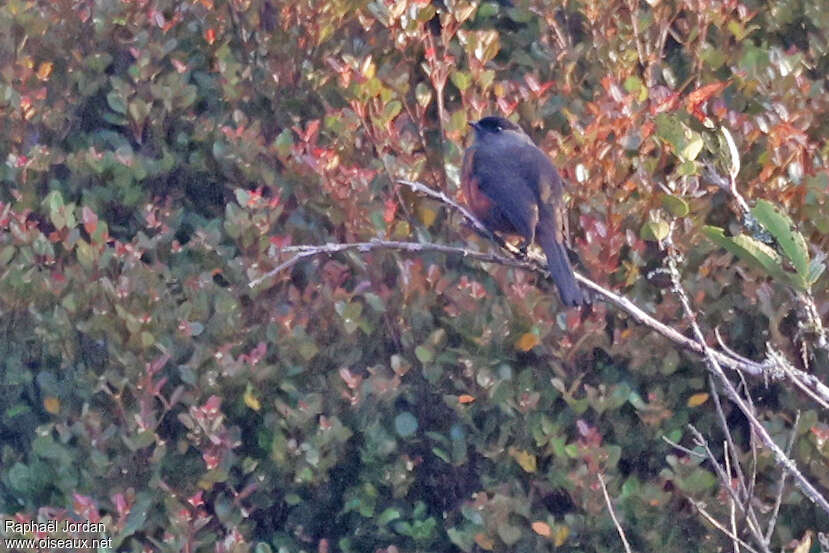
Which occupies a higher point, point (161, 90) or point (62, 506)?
point (161, 90)

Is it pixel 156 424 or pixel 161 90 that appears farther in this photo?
pixel 161 90

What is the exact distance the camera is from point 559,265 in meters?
3.82

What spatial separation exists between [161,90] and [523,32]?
148 cm

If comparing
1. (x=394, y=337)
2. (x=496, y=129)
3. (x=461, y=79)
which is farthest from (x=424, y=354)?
(x=461, y=79)

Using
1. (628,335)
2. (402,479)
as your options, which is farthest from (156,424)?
(628,335)

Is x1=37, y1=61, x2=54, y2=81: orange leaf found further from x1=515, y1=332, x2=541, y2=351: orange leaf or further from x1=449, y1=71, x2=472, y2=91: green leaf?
x1=515, y1=332, x2=541, y2=351: orange leaf

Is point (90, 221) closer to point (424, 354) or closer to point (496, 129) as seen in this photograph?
point (424, 354)

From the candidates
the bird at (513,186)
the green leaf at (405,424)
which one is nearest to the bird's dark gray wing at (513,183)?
the bird at (513,186)

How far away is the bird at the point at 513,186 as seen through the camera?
13.9 feet

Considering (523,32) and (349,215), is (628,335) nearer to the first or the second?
(349,215)

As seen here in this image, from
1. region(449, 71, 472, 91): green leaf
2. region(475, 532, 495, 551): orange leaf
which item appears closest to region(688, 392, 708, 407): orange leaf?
region(475, 532, 495, 551): orange leaf

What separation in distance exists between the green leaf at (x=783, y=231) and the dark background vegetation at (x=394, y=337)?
152cm

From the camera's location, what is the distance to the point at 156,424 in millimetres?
3775

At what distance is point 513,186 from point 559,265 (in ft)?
2.74
